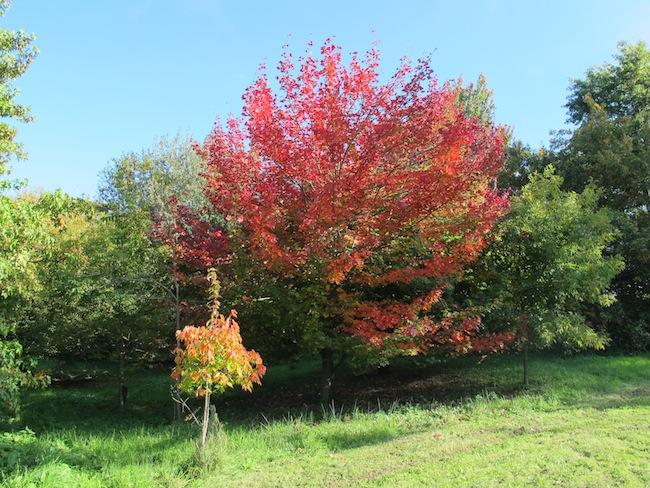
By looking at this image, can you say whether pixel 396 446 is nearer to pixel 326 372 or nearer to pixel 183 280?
pixel 326 372

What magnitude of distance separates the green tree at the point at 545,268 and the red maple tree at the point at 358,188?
1.83 metres

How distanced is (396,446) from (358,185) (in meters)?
4.16

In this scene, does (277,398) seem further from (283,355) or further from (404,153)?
(404,153)

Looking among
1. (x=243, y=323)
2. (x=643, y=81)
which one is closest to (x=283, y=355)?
(x=243, y=323)

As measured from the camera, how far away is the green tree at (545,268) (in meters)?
10.6

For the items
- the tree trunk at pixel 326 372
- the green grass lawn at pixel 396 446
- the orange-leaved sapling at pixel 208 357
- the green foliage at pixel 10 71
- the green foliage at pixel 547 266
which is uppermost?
the green foliage at pixel 10 71

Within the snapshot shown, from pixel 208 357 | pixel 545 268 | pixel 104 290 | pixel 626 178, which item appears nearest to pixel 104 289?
pixel 104 290

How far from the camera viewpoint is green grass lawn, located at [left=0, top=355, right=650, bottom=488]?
16.5 ft

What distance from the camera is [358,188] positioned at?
8.70 metres

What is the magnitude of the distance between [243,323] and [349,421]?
9.78 feet

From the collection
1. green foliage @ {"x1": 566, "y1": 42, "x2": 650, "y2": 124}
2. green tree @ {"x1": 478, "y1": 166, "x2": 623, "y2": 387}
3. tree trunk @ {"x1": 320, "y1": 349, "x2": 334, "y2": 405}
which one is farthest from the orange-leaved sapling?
green foliage @ {"x1": 566, "y1": 42, "x2": 650, "y2": 124}

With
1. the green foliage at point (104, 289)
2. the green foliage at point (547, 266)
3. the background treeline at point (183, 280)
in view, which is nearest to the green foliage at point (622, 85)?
the background treeline at point (183, 280)

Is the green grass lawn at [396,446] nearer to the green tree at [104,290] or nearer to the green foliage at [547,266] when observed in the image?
the green foliage at [547,266]

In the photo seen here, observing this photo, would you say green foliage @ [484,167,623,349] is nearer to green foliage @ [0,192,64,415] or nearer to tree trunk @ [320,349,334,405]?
tree trunk @ [320,349,334,405]
